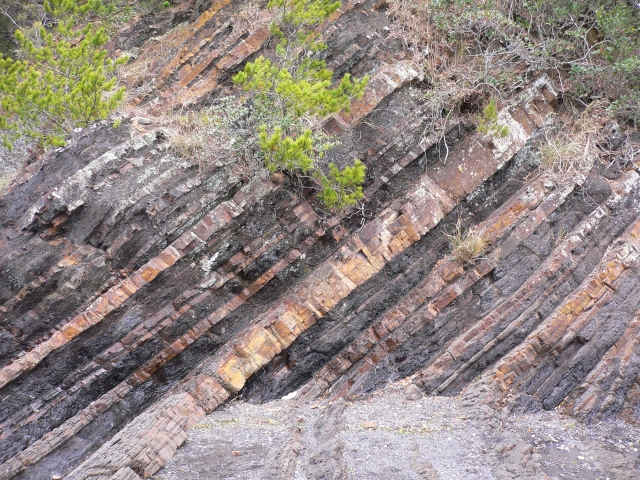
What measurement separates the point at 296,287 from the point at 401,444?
2.74 meters

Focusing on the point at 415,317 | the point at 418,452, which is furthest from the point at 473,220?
the point at 418,452

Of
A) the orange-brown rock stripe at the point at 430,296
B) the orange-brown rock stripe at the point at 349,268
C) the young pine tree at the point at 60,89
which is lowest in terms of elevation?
the orange-brown rock stripe at the point at 430,296

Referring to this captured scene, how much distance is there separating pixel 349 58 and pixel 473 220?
3.50m

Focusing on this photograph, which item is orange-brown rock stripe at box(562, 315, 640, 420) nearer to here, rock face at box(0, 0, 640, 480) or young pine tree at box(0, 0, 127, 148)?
rock face at box(0, 0, 640, 480)

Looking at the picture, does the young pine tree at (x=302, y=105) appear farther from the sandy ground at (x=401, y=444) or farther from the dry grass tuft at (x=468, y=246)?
Result: the sandy ground at (x=401, y=444)

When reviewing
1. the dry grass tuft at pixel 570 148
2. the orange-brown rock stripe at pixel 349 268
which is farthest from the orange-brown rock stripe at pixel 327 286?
the dry grass tuft at pixel 570 148

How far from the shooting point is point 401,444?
5.75 meters

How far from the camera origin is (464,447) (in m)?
5.62

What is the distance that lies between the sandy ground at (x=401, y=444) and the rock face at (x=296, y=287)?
0.34m

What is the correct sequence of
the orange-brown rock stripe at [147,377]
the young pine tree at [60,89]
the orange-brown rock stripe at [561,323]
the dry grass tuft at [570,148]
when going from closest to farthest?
the orange-brown rock stripe at [147,377]
the orange-brown rock stripe at [561,323]
the young pine tree at [60,89]
the dry grass tuft at [570,148]

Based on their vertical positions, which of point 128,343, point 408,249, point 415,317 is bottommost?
point 415,317

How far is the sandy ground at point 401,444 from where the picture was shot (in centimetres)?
515

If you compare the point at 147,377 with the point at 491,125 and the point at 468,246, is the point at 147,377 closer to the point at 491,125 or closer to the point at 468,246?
the point at 468,246

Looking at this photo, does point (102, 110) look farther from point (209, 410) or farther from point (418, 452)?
point (418, 452)
